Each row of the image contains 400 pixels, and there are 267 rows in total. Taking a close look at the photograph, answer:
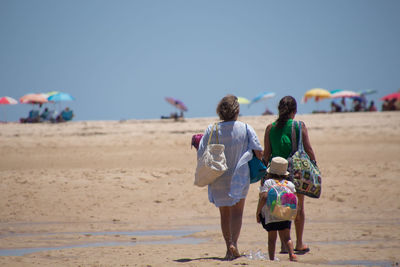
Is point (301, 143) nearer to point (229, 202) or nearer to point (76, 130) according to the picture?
point (229, 202)

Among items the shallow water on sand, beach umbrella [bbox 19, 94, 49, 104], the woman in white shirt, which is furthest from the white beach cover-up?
beach umbrella [bbox 19, 94, 49, 104]

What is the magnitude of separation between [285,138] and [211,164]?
38.7 inches

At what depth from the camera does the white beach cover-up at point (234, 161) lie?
5.57m

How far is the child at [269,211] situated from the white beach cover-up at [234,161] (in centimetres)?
25

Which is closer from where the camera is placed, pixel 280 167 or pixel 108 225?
pixel 280 167

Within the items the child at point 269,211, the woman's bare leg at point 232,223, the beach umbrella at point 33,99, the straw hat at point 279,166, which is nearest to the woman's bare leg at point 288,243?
the child at point 269,211

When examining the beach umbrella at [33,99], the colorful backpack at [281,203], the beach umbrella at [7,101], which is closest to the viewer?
the colorful backpack at [281,203]

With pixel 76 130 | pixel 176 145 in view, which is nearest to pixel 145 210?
pixel 176 145

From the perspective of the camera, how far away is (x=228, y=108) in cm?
566

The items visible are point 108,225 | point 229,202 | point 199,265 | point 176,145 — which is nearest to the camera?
point 199,265

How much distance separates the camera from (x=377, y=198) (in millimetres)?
10477

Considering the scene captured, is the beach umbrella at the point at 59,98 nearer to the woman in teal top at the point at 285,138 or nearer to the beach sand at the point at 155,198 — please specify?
the beach sand at the point at 155,198

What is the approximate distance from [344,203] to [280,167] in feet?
17.5

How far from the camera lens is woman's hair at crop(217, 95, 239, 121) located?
5.66m
